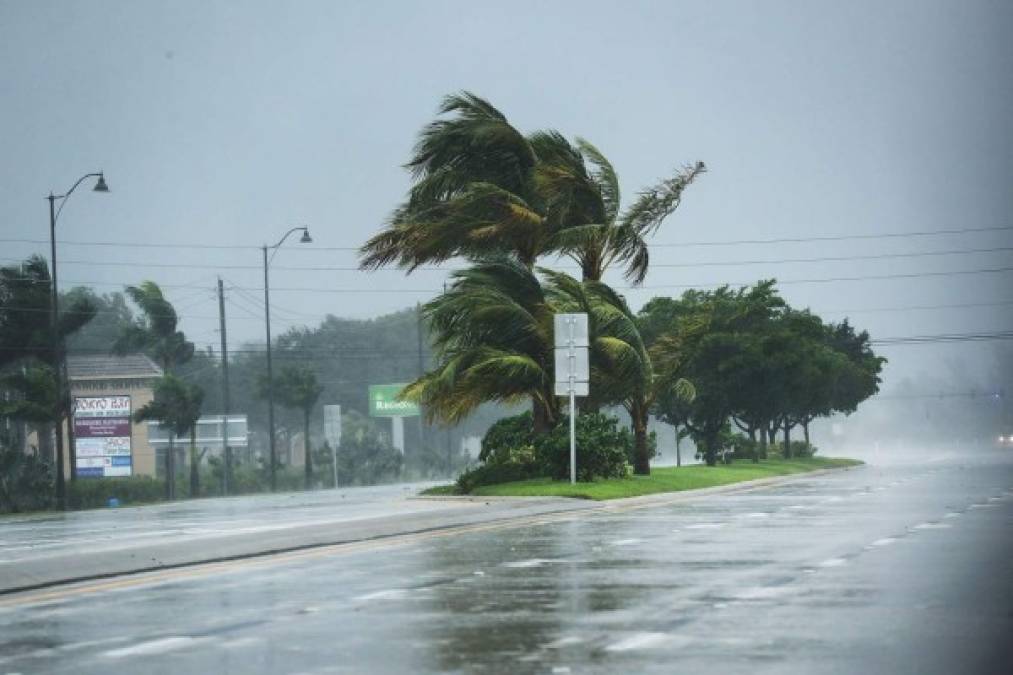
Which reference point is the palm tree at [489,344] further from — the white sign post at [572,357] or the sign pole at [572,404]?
the sign pole at [572,404]

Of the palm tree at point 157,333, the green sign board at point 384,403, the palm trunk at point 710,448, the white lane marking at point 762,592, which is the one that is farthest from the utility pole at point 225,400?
the white lane marking at point 762,592

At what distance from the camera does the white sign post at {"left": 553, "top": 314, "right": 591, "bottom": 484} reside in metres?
40.4

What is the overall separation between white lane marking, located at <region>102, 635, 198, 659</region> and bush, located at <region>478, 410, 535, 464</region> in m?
31.4

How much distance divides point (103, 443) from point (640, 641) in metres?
53.7

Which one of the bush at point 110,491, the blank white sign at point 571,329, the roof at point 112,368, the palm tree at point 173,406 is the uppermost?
the roof at point 112,368

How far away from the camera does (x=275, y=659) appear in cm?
1225

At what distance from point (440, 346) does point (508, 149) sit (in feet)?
19.3

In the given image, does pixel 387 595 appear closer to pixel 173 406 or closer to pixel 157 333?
pixel 173 406

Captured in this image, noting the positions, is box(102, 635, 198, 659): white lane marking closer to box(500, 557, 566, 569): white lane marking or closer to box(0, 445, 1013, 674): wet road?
box(0, 445, 1013, 674): wet road

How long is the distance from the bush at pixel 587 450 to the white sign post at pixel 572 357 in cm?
161

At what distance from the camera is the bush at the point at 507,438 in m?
45.8

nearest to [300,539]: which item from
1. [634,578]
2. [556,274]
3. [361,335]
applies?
[634,578]

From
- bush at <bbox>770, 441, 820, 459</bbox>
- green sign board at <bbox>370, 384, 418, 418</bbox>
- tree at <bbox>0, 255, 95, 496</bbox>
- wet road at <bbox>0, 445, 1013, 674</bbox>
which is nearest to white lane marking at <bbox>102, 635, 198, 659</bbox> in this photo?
wet road at <bbox>0, 445, 1013, 674</bbox>

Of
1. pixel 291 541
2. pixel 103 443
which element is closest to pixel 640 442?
pixel 103 443
